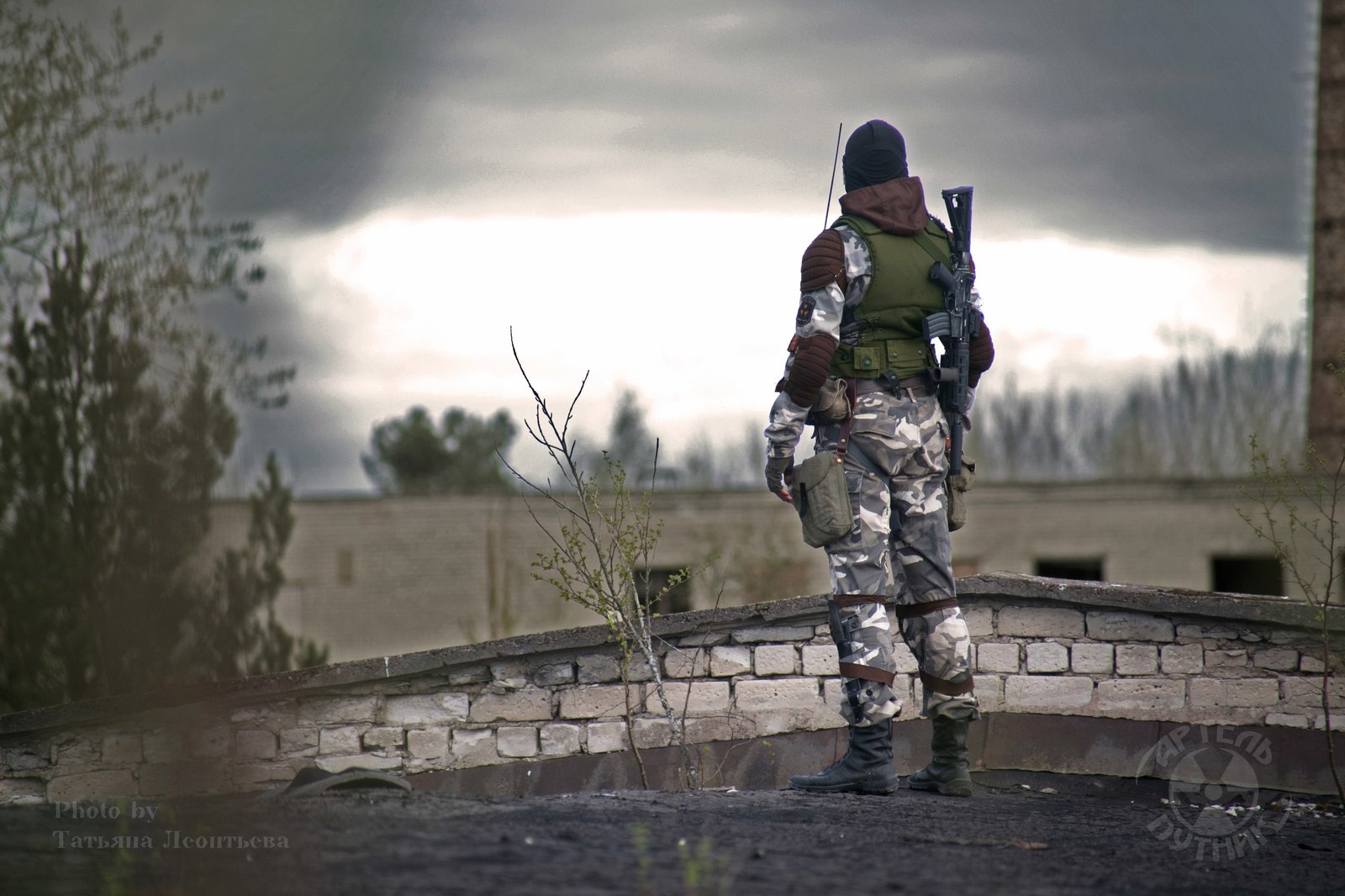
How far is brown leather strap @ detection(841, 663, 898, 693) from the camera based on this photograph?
4.72m

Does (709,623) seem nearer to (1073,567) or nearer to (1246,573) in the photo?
(1073,567)

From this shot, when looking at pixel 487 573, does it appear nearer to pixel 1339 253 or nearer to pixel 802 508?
pixel 1339 253

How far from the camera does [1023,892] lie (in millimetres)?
3182

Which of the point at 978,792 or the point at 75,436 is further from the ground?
the point at 75,436

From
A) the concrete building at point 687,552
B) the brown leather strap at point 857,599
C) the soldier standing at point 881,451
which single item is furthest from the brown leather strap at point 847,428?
the concrete building at point 687,552

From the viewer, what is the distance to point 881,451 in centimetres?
483

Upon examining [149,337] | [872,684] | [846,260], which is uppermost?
[846,260]

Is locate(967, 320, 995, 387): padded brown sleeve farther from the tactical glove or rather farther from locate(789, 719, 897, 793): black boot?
locate(789, 719, 897, 793): black boot

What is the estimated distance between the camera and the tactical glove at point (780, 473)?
4828 mm

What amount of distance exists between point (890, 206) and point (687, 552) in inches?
816

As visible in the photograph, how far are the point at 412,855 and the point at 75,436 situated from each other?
17.4 ft

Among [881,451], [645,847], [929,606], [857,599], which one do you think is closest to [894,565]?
[929,606]

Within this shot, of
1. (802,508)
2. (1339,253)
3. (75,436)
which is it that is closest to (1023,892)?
(802,508)

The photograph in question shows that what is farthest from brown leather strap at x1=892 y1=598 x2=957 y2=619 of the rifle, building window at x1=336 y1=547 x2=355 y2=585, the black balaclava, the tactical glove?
building window at x1=336 y1=547 x2=355 y2=585
